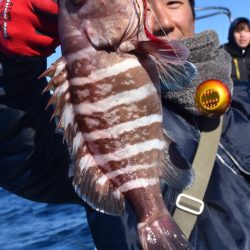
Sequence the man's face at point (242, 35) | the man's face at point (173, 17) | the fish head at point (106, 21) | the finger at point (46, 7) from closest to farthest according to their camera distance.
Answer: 1. the fish head at point (106, 21)
2. the finger at point (46, 7)
3. the man's face at point (173, 17)
4. the man's face at point (242, 35)

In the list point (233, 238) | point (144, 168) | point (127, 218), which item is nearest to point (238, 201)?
point (233, 238)

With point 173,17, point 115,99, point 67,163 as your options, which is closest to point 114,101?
point 115,99

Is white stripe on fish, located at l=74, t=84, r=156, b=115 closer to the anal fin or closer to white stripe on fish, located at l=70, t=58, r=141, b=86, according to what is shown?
white stripe on fish, located at l=70, t=58, r=141, b=86

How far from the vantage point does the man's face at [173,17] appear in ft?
8.72

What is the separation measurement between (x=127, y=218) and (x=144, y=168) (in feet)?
1.77

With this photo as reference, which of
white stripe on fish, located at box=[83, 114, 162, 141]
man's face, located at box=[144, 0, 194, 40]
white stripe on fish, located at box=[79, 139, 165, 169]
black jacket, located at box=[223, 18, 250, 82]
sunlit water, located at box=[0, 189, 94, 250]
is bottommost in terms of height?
sunlit water, located at box=[0, 189, 94, 250]

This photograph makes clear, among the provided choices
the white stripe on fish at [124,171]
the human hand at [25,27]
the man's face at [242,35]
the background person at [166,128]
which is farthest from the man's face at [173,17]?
the man's face at [242,35]

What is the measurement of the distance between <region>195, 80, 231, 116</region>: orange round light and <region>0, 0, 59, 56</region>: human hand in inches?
29.8

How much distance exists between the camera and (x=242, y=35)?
8422 mm

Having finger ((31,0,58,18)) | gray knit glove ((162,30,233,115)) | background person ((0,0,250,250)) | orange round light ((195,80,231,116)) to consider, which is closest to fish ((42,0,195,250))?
finger ((31,0,58,18))

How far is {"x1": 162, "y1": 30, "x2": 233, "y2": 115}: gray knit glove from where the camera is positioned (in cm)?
240

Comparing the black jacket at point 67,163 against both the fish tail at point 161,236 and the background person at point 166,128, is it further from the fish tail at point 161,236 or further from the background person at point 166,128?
the fish tail at point 161,236

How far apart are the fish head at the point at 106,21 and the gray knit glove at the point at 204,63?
825 mm

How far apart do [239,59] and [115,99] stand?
6829 mm
